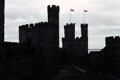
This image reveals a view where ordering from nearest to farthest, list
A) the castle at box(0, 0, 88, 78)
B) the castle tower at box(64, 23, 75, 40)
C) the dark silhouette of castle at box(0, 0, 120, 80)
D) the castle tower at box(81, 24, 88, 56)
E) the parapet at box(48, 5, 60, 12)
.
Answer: the castle at box(0, 0, 88, 78) → the dark silhouette of castle at box(0, 0, 120, 80) → the parapet at box(48, 5, 60, 12) → the castle tower at box(64, 23, 75, 40) → the castle tower at box(81, 24, 88, 56)

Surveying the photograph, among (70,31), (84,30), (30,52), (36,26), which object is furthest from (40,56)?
(84,30)

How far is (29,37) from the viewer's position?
183 ft

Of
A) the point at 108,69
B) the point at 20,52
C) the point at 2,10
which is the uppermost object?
the point at 2,10

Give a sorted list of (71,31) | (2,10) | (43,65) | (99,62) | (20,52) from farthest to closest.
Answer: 1. (71,31)
2. (99,62)
3. (2,10)
4. (43,65)
5. (20,52)

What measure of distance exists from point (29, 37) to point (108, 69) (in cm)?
2257

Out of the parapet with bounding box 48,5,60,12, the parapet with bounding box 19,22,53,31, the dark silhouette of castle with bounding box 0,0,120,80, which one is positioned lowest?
the dark silhouette of castle with bounding box 0,0,120,80

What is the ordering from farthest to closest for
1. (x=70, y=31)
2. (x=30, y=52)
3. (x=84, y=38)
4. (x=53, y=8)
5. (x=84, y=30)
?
(x=84, y=30) → (x=84, y=38) → (x=70, y=31) → (x=53, y=8) → (x=30, y=52)

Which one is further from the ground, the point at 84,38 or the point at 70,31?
the point at 70,31

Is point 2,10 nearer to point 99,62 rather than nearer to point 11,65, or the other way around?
point 11,65

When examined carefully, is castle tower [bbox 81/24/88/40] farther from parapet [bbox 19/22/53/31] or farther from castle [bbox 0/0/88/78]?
parapet [bbox 19/22/53/31]

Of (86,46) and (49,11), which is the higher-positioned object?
(49,11)

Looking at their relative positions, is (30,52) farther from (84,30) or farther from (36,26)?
(84,30)

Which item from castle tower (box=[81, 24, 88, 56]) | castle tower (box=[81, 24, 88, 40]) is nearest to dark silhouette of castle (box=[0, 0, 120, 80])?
castle tower (box=[81, 24, 88, 56])

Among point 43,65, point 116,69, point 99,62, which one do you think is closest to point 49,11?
point 99,62
